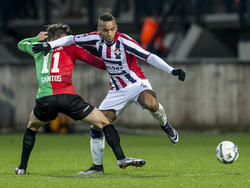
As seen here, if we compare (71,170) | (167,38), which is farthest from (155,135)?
(71,170)

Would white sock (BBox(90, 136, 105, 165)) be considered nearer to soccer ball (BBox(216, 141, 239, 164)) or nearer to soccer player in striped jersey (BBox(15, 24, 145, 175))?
soccer player in striped jersey (BBox(15, 24, 145, 175))

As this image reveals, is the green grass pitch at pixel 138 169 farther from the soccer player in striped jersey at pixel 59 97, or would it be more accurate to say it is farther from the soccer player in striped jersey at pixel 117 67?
the soccer player in striped jersey at pixel 117 67

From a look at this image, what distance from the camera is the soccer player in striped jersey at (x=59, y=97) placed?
9.60 metres

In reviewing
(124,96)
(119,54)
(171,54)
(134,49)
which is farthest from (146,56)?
(171,54)

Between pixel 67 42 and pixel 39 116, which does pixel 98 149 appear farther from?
pixel 67 42

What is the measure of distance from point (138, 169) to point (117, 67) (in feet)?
4.78

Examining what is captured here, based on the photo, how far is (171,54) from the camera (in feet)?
72.6

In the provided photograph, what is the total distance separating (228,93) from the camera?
19812mm

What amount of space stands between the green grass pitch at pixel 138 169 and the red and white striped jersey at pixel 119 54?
124 cm

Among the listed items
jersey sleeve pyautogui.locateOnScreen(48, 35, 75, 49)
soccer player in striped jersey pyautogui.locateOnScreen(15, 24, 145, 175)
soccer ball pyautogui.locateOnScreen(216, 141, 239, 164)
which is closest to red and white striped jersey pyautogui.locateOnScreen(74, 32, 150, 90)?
jersey sleeve pyautogui.locateOnScreen(48, 35, 75, 49)

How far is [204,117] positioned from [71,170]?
9.65 meters

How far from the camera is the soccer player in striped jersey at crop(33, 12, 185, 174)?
32.9 ft

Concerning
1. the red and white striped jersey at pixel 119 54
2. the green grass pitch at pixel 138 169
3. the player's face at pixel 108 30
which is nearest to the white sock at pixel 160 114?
the red and white striped jersey at pixel 119 54

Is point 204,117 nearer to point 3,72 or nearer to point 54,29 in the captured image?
point 3,72
